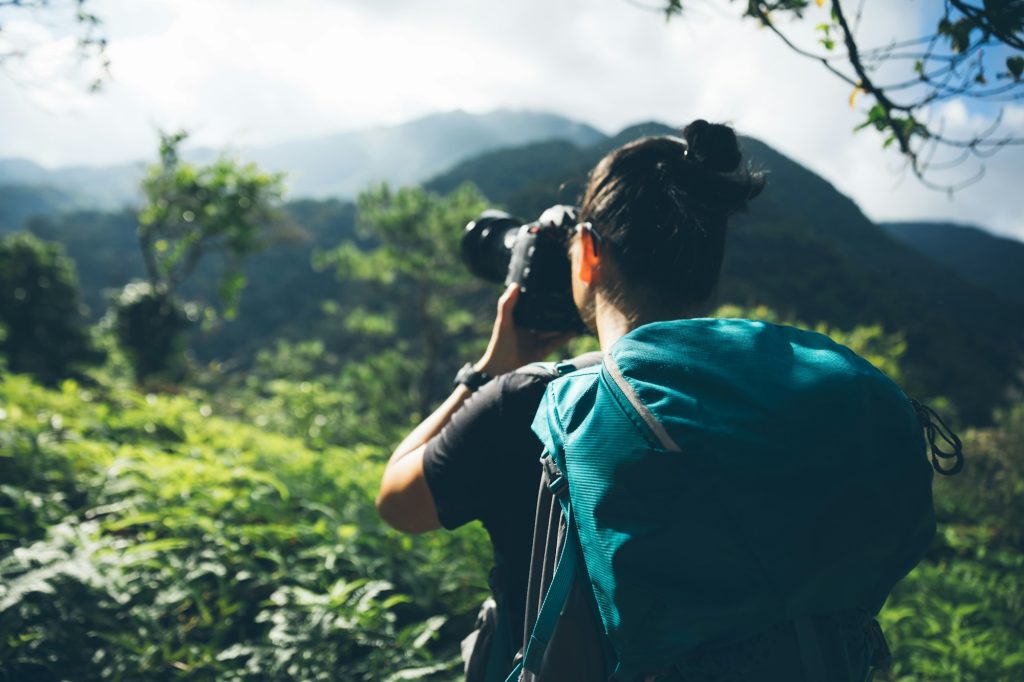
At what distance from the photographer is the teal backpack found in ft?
2.07

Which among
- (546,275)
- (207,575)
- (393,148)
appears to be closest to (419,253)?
(207,575)

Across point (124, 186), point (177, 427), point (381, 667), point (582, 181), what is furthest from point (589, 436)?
point (124, 186)

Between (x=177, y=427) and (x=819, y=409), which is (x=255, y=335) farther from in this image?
(x=819, y=409)

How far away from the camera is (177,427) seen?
3.86 meters

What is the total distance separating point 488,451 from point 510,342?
0.95 feet

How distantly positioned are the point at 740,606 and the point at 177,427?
4.22 meters

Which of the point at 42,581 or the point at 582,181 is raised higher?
the point at 582,181

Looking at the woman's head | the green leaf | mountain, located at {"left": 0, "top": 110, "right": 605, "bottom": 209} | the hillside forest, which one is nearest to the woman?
the woman's head

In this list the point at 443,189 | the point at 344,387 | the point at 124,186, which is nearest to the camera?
the point at 344,387

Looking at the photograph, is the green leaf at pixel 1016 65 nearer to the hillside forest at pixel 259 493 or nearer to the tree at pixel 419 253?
the hillside forest at pixel 259 493

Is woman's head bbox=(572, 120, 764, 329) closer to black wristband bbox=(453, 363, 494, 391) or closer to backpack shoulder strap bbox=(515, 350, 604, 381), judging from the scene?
backpack shoulder strap bbox=(515, 350, 604, 381)

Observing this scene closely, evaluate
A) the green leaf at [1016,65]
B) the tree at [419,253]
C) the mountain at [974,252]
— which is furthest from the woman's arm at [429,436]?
the mountain at [974,252]

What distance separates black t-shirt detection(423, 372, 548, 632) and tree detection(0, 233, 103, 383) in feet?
36.9

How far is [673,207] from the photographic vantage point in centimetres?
85
